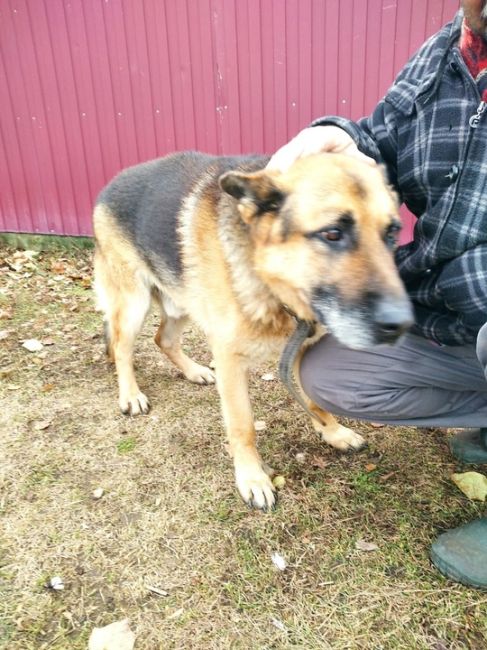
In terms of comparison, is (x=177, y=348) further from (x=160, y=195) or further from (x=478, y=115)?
(x=478, y=115)

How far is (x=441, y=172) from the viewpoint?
6.10 ft

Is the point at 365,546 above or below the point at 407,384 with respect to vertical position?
below

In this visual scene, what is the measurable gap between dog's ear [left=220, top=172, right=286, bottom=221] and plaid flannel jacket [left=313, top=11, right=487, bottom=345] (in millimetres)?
544

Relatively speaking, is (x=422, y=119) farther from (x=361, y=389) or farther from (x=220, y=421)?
(x=220, y=421)

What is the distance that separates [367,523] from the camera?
215 cm

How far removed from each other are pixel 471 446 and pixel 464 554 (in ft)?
2.28

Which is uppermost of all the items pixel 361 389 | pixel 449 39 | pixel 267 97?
pixel 449 39

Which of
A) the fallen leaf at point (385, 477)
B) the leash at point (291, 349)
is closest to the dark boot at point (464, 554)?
the fallen leaf at point (385, 477)

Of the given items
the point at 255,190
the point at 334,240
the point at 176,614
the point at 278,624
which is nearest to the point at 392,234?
the point at 334,240

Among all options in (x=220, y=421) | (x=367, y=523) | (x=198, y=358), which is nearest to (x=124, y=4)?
(x=198, y=358)

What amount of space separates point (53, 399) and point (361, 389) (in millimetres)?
1995

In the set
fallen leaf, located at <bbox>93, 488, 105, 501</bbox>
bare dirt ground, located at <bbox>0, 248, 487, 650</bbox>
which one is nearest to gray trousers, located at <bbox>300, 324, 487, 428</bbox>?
bare dirt ground, located at <bbox>0, 248, 487, 650</bbox>

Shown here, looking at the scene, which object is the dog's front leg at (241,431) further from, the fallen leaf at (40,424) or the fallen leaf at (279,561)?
the fallen leaf at (40,424)

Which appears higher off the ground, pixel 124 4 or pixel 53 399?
pixel 124 4
